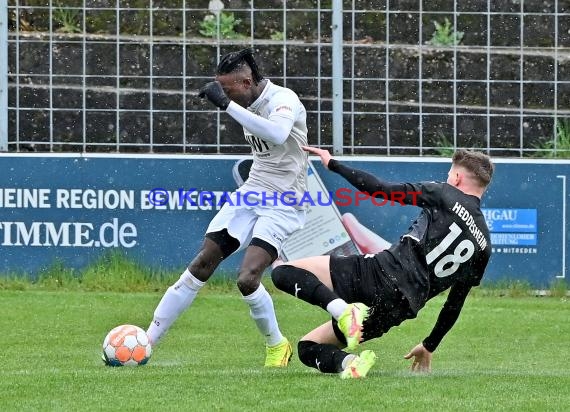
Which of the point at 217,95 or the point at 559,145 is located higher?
the point at 217,95

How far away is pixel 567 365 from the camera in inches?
348

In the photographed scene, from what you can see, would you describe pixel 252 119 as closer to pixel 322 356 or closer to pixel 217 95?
pixel 217 95

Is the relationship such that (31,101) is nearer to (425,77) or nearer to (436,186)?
(425,77)

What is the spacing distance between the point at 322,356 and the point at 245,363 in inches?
59.5

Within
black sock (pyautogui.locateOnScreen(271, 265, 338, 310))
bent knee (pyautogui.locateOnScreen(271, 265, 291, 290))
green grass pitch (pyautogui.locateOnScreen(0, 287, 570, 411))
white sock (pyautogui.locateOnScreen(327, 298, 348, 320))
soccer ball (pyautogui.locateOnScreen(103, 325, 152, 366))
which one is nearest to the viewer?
green grass pitch (pyautogui.locateOnScreen(0, 287, 570, 411))

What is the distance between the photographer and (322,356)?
7254 mm

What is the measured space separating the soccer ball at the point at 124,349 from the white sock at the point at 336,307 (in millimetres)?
1539

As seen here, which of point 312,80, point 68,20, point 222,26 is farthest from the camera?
point 222,26

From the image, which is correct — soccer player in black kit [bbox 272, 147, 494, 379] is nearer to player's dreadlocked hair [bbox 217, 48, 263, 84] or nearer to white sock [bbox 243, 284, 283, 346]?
white sock [bbox 243, 284, 283, 346]

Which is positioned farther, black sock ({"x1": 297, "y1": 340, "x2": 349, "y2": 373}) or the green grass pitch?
black sock ({"x1": 297, "y1": 340, "x2": 349, "y2": 373})

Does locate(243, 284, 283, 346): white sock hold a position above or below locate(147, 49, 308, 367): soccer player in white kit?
below

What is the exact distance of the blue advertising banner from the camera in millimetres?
13516

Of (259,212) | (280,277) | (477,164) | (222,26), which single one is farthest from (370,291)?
(222,26)

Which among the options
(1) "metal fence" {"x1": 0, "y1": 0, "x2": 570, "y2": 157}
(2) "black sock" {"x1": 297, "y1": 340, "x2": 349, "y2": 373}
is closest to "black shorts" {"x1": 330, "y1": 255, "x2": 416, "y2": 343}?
(2) "black sock" {"x1": 297, "y1": 340, "x2": 349, "y2": 373}
